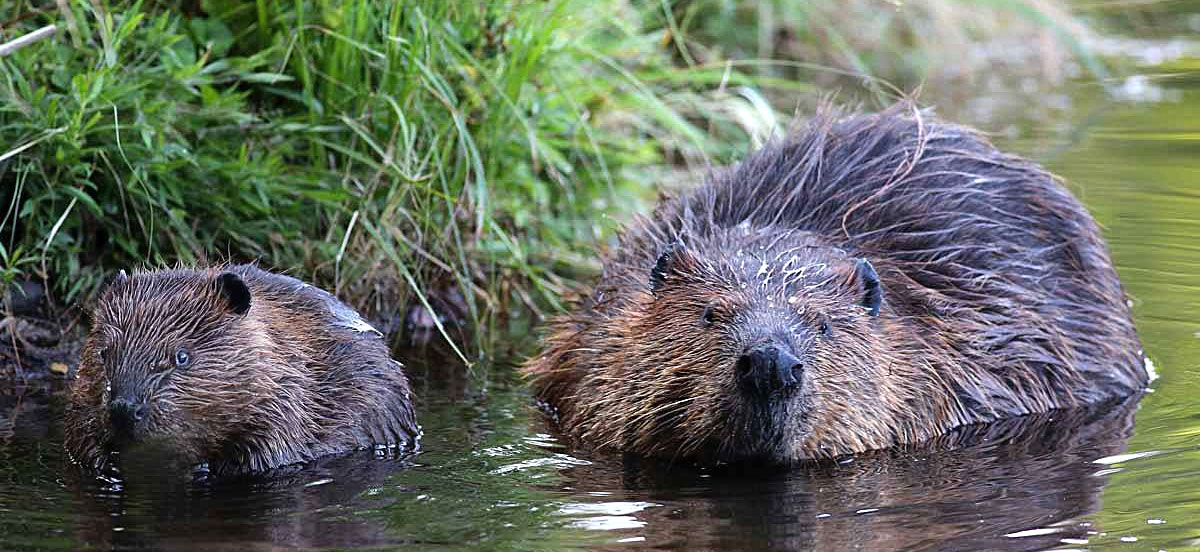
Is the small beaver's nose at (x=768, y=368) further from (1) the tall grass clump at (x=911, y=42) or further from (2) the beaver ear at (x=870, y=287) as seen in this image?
(1) the tall grass clump at (x=911, y=42)

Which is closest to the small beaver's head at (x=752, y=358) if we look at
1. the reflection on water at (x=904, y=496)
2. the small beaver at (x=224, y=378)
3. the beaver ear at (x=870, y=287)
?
the beaver ear at (x=870, y=287)

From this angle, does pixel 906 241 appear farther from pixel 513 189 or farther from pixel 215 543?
pixel 215 543

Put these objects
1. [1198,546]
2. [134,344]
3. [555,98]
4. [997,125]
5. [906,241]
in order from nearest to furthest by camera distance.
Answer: [1198,546] → [134,344] → [906,241] → [555,98] → [997,125]

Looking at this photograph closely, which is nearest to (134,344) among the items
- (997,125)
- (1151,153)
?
(1151,153)

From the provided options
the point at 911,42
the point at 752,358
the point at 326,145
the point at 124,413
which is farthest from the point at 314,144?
the point at 911,42

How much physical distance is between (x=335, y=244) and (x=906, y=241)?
199 centimetres

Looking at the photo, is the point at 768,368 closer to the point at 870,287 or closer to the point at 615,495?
the point at 615,495

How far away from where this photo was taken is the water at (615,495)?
13.3ft

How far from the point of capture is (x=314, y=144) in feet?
20.6

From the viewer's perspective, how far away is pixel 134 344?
178 inches

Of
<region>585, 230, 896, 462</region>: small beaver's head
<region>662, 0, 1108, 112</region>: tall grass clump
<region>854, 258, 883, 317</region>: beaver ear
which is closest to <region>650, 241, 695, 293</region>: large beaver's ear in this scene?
<region>585, 230, 896, 462</region>: small beaver's head

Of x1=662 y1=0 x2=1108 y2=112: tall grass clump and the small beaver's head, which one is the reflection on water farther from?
x1=662 y1=0 x2=1108 y2=112: tall grass clump

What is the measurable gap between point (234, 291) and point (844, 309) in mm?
1675

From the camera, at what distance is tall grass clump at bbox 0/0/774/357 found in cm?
565
